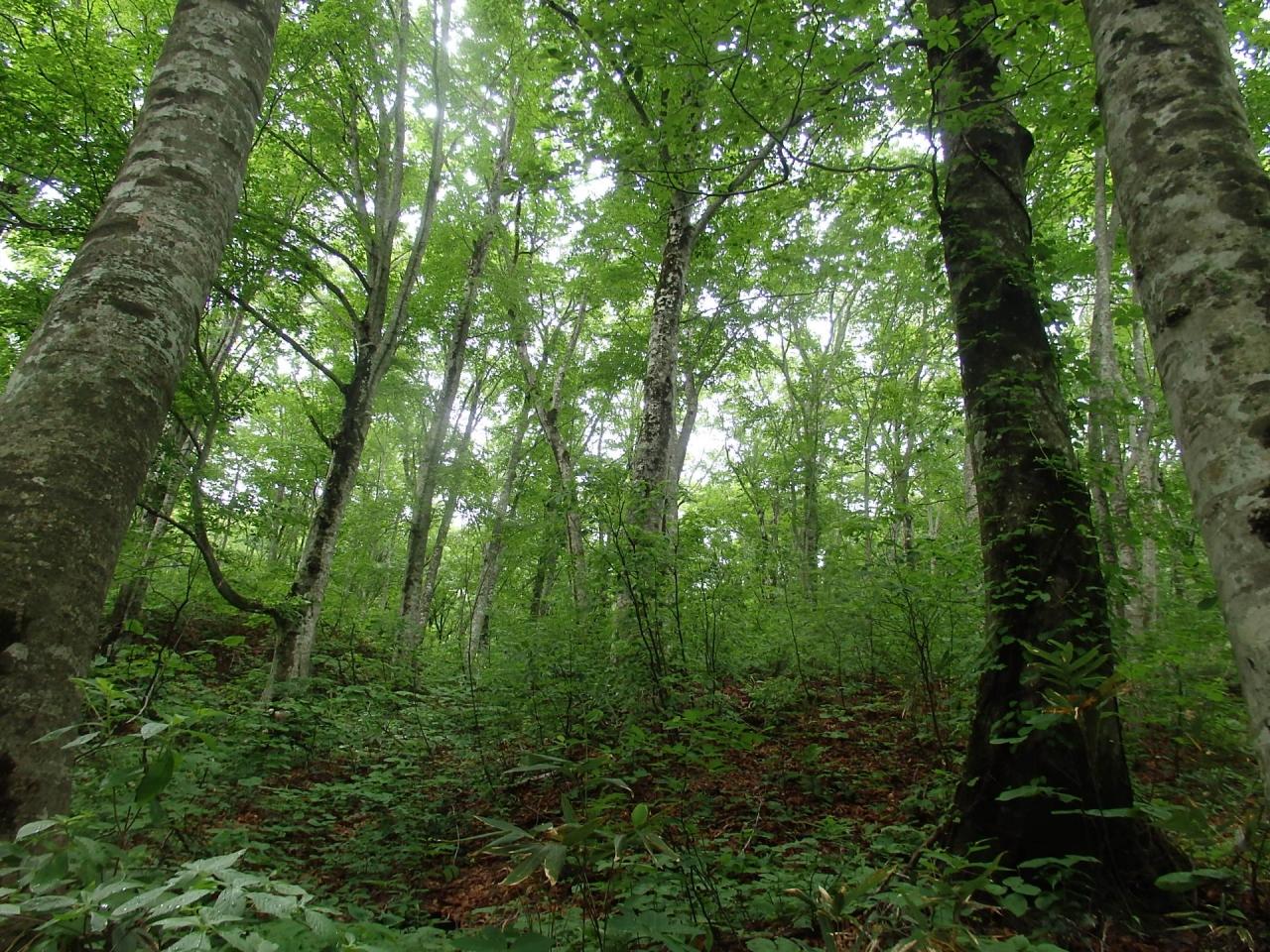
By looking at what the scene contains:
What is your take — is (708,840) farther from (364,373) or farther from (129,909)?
(364,373)

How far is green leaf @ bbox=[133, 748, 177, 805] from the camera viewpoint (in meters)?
1.42

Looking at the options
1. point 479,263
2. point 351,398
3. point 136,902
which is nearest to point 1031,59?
point 136,902

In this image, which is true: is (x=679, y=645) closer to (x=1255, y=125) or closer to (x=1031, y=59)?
(x=1031, y=59)

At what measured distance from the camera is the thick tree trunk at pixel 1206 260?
1430mm

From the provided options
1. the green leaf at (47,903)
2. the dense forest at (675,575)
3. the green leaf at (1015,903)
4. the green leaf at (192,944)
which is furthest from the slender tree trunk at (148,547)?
the green leaf at (1015,903)

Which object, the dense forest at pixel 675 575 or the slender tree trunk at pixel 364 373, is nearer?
the dense forest at pixel 675 575

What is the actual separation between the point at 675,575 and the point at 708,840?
9.07 feet

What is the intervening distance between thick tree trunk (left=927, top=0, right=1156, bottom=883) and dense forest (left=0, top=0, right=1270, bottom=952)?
3 centimetres

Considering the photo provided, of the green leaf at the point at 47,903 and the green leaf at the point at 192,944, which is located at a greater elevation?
the green leaf at the point at 47,903

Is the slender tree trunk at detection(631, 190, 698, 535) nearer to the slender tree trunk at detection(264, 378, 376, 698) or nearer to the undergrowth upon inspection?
the undergrowth

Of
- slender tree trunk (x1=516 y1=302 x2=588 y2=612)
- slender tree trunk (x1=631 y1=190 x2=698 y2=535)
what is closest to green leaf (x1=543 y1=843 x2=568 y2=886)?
slender tree trunk (x1=516 y1=302 x2=588 y2=612)

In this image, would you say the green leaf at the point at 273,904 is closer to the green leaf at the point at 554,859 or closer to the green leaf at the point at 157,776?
the green leaf at the point at 157,776

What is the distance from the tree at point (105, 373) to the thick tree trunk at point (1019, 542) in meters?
3.18

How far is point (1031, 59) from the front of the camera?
398cm
